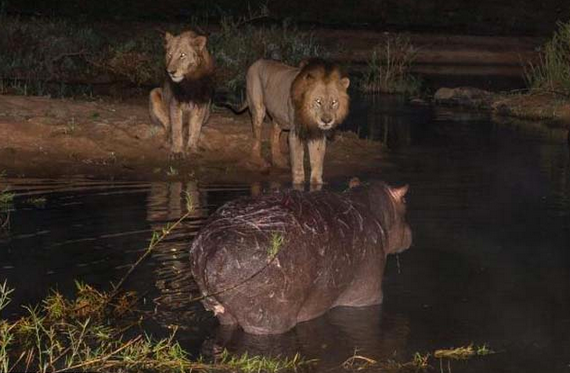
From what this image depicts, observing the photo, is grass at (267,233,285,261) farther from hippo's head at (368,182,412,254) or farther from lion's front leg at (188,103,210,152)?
lion's front leg at (188,103,210,152)

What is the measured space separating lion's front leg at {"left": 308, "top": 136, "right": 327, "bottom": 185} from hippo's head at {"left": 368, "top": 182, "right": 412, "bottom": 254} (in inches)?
187

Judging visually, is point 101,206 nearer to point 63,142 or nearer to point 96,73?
point 63,142

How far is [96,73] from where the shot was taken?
2636 centimetres

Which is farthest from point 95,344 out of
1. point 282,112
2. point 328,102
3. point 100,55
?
point 100,55

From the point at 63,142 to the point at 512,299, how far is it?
8.52 metres

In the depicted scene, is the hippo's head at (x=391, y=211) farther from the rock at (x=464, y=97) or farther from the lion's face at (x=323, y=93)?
the rock at (x=464, y=97)

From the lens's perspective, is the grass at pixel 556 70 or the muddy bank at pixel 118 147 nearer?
the muddy bank at pixel 118 147

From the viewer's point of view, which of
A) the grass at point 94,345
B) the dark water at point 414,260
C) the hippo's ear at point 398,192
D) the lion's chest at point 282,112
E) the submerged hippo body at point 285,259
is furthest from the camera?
the lion's chest at point 282,112

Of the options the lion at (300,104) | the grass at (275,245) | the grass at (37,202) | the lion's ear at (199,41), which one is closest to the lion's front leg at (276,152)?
the lion at (300,104)

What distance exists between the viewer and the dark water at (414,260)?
8.91 meters

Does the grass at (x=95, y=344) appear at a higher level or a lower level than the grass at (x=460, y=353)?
higher

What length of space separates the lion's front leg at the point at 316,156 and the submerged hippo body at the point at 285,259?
530 cm

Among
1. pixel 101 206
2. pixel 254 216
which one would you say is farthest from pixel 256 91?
pixel 254 216

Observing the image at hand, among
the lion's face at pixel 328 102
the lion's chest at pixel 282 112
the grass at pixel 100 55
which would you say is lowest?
the grass at pixel 100 55
